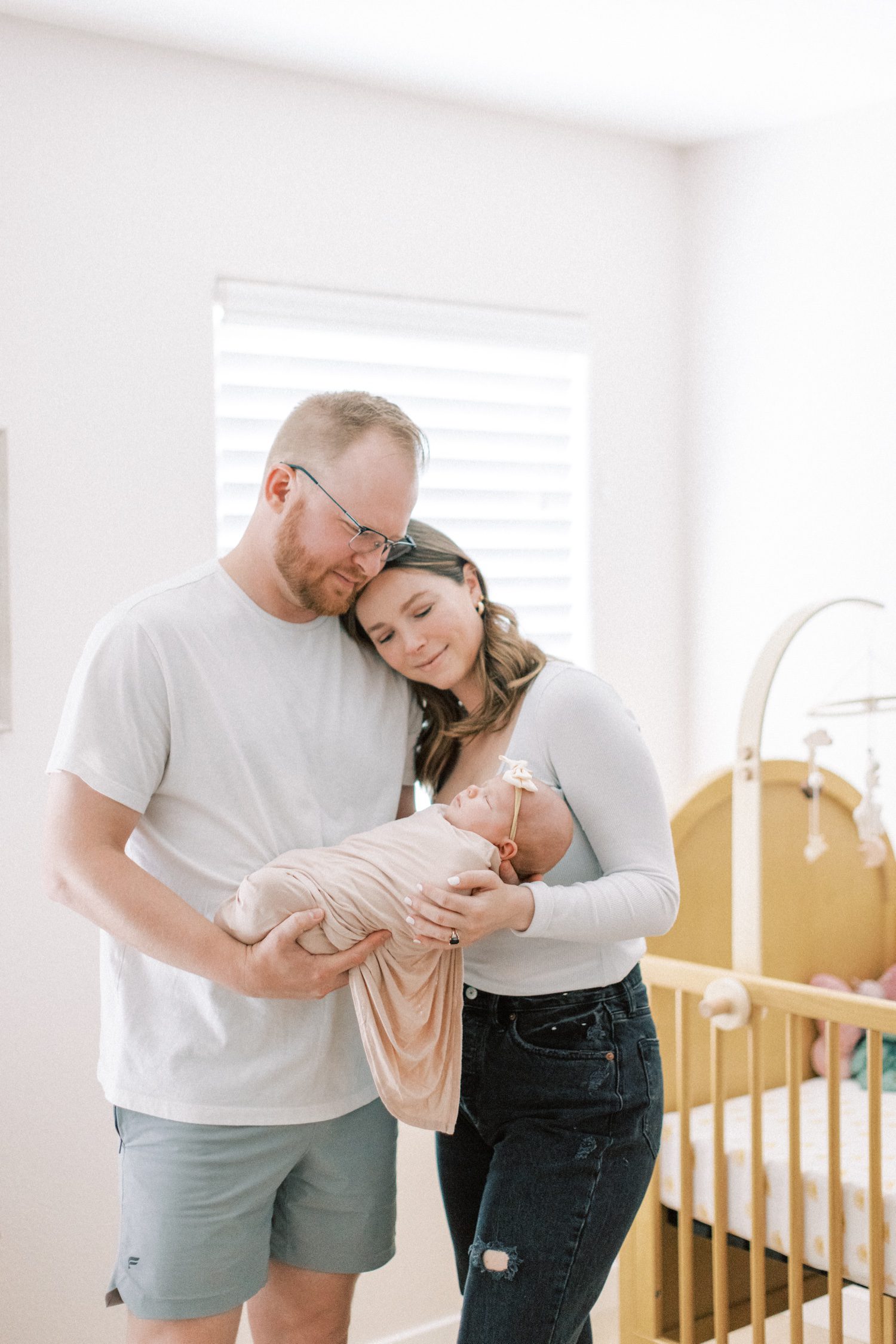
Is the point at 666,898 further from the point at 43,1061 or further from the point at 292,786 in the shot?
the point at 43,1061

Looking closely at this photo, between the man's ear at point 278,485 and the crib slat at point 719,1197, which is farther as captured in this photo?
the crib slat at point 719,1197

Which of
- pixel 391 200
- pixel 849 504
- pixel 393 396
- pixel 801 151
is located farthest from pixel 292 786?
pixel 801 151

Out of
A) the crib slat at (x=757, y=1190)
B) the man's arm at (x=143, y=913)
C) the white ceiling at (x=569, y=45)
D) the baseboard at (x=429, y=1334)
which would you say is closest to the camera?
the man's arm at (x=143, y=913)

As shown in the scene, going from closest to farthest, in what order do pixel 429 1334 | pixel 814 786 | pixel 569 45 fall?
pixel 814 786 → pixel 569 45 → pixel 429 1334

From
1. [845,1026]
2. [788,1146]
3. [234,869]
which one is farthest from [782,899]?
[234,869]

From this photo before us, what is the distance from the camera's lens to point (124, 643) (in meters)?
1.47

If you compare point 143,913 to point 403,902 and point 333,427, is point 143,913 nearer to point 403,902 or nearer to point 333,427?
point 403,902

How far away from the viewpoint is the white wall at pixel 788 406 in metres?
2.77

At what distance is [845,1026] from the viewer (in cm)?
261

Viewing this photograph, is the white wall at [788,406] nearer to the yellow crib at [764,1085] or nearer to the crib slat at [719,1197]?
the yellow crib at [764,1085]

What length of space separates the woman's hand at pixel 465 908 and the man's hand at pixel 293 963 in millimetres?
65

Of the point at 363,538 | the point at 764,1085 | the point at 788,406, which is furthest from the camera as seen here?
the point at 788,406

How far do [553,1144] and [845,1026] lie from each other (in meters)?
1.27

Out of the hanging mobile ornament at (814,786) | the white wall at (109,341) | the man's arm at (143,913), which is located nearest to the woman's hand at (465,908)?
the man's arm at (143,913)
